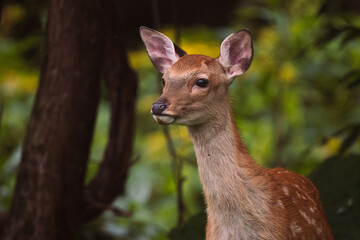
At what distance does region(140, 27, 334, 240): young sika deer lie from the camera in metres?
2.50

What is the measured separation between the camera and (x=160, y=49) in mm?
2766

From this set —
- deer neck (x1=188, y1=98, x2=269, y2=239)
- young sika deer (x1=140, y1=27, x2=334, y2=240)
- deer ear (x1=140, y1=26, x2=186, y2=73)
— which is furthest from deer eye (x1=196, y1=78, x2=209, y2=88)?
deer ear (x1=140, y1=26, x2=186, y2=73)

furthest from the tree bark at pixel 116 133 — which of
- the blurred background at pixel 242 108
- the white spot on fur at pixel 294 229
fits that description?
the white spot on fur at pixel 294 229

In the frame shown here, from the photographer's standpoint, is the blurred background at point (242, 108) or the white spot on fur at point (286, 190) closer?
the white spot on fur at point (286, 190)

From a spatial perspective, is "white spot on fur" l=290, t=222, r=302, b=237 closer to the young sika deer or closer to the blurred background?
the young sika deer

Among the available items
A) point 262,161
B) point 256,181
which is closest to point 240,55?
point 256,181

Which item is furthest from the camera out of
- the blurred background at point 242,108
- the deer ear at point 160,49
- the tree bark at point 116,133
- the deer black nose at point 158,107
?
the blurred background at point 242,108

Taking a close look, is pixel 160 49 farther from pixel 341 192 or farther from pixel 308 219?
pixel 341 192

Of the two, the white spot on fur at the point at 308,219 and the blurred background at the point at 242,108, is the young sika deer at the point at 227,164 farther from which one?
the blurred background at the point at 242,108

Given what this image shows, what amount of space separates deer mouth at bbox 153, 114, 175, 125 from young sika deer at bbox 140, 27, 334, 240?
7cm

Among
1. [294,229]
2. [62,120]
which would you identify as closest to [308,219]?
[294,229]

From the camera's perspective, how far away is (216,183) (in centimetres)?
253

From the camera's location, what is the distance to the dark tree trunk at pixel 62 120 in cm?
327

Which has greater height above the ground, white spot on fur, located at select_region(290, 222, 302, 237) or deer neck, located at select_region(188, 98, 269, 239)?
deer neck, located at select_region(188, 98, 269, 239)
